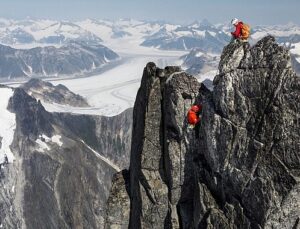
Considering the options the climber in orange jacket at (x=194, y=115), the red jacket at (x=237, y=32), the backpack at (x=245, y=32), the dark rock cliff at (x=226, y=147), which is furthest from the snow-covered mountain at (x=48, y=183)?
the backpack at (x=245, y=32)

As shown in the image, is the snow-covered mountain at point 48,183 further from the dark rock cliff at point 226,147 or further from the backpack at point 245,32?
the backpack at point 245,32

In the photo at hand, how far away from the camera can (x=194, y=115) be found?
103ft

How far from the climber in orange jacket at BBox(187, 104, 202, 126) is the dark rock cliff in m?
0.82

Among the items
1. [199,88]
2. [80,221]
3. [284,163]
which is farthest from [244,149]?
[80,221]

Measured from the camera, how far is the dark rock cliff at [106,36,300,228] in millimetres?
25391

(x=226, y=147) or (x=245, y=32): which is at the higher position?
(x=245, y=32)

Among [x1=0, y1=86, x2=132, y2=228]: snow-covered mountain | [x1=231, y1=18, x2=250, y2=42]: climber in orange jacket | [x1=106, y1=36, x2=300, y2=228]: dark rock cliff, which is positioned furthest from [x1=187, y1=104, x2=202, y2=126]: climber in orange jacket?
[x1=0, y1=86, x2=132, y2=228]: snow-covered mountain

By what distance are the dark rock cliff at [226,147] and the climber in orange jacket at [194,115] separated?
2.69ft

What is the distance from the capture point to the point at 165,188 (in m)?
34.4

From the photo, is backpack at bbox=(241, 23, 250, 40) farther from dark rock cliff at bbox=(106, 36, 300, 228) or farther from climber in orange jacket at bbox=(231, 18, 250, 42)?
dark rock cliff at bbox=(106, 36, 300, 228)

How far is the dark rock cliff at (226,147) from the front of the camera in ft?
83.3

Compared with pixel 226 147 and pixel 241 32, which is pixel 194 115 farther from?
pixel 241 32

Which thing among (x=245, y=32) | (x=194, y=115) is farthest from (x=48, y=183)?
(x=245, y=32)

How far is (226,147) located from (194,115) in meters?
4.17
